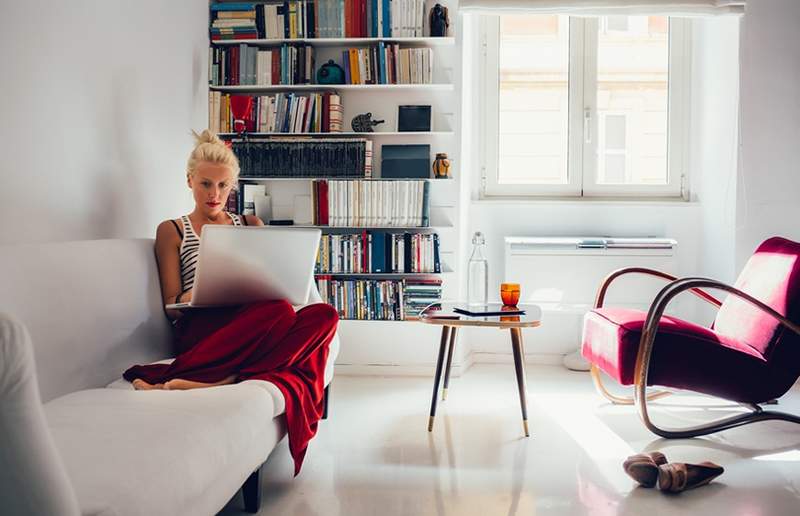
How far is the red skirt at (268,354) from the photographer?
86.8 inches

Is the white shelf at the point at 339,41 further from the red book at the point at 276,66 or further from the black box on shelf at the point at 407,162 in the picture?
the black box on shelf at the point at 407,162

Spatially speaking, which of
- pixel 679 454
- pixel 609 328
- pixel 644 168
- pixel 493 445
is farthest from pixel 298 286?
pixel 644 168

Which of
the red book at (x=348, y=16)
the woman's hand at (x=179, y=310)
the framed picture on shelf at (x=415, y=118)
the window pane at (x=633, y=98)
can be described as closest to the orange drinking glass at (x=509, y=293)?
the woman's hand at (x=179, y=310)

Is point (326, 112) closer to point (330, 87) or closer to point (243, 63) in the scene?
point (330, 87)

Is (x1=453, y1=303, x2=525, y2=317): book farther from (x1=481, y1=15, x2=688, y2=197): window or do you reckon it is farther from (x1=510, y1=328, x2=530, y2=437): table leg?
(x1=481, y1=15, x2=688, y2=197): window

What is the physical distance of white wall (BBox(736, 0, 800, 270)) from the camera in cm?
411

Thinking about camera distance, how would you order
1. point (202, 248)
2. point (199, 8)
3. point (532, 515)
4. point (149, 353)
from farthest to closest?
1. point (199, 8)
2. point (149, 353)
3. point (202, 248)
4. point (532, 515)

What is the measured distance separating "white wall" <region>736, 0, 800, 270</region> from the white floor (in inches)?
39.8

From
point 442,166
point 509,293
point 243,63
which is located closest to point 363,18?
point 243,63

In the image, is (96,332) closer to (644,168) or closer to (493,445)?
(493,445)

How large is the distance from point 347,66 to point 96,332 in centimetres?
240

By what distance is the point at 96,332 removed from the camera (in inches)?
89.0

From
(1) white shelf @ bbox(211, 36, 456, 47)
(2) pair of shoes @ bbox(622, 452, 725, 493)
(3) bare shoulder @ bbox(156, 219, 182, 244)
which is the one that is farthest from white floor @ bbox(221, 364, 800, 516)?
(1) white shelf @ bbox(211, 36, 456, 47)

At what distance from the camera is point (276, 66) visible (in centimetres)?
420
